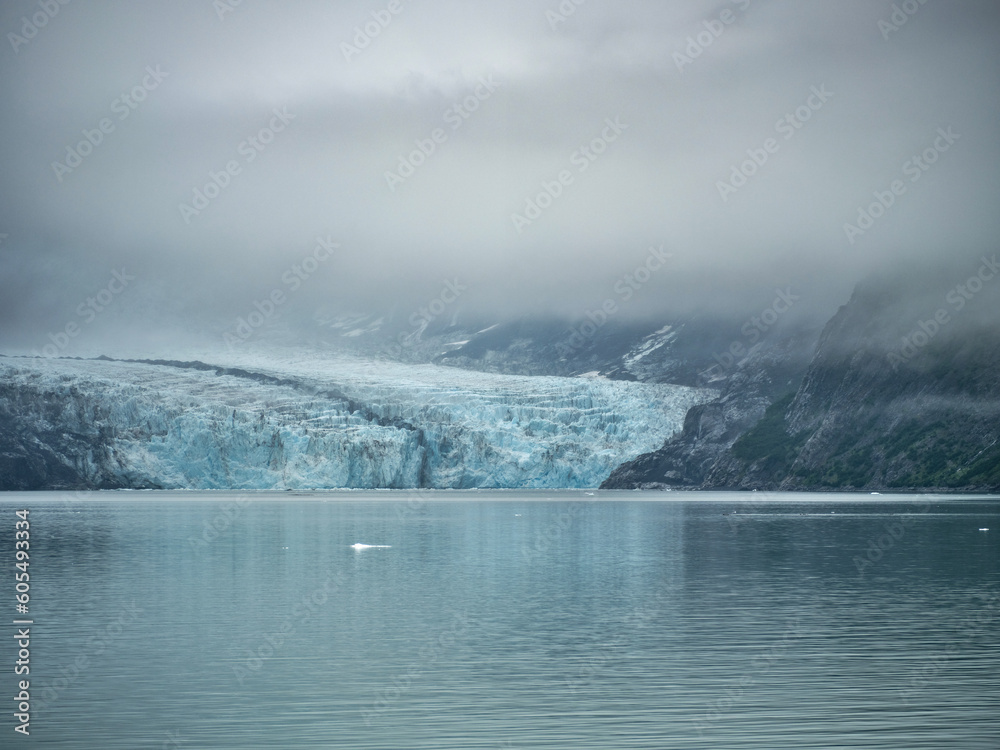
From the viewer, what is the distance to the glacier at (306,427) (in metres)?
115

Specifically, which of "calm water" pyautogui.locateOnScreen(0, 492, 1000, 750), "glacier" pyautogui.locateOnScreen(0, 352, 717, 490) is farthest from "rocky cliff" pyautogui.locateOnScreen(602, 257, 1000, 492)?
"calm water" pyautogui.locateOnScreen(0, 492, 1000, 750)

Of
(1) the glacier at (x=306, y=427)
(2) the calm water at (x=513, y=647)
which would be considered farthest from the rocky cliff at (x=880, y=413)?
(2) the calm water at (x=513, y=647)

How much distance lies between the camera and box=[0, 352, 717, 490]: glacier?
115000 mm

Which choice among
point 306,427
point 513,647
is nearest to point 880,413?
point 306,427

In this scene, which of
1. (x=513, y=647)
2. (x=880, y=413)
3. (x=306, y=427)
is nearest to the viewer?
(x=513, y=647)

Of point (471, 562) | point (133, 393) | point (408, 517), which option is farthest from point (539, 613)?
point (133, 393)

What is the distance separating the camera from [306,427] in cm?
11862

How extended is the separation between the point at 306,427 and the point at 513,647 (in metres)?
96.7

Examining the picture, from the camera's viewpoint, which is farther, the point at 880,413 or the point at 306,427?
the point at 880,413

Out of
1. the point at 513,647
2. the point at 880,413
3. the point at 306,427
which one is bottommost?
the point at 513,647

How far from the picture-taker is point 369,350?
7111 inches

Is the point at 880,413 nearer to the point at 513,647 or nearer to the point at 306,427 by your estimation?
the point at 306,427

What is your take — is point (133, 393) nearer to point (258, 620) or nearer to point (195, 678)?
point (258, 620)

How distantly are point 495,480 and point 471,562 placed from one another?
8384 centimetres
